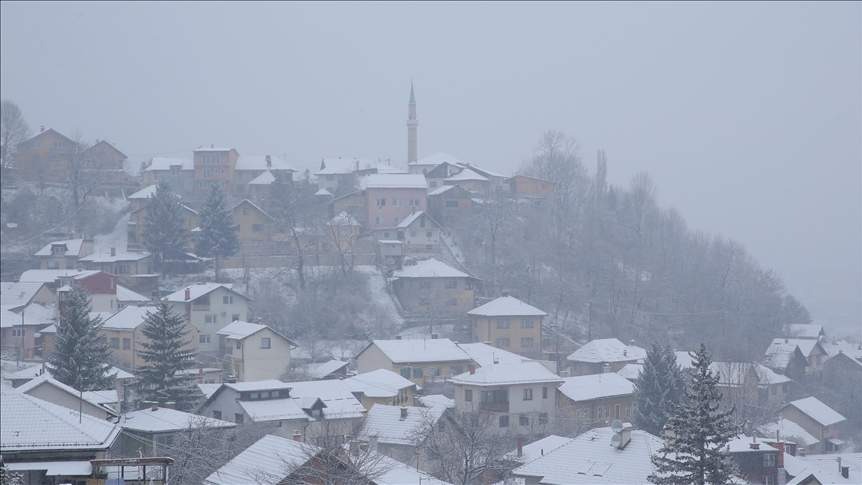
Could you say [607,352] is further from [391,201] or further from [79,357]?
[79,357]

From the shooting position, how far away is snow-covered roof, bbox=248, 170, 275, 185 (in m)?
49.6

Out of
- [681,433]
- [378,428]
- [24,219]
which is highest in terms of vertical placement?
[24,219]

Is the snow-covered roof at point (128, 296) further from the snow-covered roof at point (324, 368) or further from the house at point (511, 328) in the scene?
the house at point (511, 328)

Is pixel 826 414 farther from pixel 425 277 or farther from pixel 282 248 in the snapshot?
pixel 282 248

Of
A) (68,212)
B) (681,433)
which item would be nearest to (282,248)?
(68,212)

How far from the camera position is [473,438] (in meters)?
17.4

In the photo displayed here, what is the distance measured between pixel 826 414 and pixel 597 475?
8.26 m

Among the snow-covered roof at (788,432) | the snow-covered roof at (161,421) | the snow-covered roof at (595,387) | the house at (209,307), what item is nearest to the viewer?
the snow-covered roof at (161,421)

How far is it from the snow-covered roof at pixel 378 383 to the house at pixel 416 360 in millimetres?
897

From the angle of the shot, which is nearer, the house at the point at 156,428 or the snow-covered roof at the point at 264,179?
the house at the point at 156,428

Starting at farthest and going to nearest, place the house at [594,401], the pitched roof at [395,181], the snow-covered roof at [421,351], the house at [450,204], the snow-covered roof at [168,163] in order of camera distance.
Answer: the snow-covered roof at [168,163]
the house at [450,204]
the pitched roof at [395,181]
the snow-covered roof at [421,351]
the house at [594,401]

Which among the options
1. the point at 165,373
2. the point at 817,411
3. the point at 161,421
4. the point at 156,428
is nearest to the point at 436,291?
the point at 165,373

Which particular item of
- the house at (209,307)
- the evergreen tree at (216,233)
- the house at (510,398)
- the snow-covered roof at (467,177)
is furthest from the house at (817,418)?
the snow-covered roof at (467,177)

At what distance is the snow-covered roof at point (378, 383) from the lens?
27.3 m
